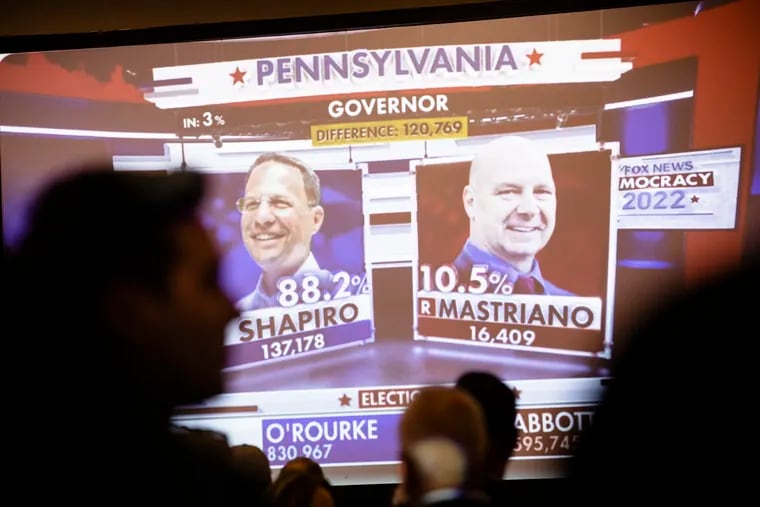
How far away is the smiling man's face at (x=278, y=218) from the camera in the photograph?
2.01m

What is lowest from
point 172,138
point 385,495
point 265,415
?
point 385,495

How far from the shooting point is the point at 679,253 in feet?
6.31

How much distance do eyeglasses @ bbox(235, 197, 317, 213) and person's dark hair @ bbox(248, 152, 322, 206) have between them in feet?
0.07

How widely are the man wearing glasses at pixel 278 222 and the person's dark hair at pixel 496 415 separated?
640 mm

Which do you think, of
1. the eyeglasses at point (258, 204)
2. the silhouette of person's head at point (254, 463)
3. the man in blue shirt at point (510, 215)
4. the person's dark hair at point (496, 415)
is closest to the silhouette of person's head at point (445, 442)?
the person's dark hair at point (496, 415)

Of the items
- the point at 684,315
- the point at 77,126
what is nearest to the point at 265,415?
the point at 77,126

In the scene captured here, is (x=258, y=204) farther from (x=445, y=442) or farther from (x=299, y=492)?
(x=445, y=442)

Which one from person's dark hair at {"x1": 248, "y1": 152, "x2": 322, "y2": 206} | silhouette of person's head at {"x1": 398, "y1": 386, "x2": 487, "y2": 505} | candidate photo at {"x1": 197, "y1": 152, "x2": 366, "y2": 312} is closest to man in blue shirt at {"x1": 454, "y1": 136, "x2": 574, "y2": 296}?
candidate photo at {"x1": 197, "y1": 152, "x2": 366, "y2": 312}

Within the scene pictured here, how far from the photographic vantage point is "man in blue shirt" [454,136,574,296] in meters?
1.95

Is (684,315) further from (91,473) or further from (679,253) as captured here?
(679,253)

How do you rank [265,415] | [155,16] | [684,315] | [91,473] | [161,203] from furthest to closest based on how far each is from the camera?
1. [155,16]
2. [265,415]
3. [161,203]
4. [91,473]
5. [684,315]

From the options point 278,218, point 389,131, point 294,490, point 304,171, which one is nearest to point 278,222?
point 278,218

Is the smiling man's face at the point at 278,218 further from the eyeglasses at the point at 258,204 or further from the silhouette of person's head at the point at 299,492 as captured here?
the silhouette of person's head at the point at 299,492

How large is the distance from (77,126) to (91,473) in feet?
4.95
